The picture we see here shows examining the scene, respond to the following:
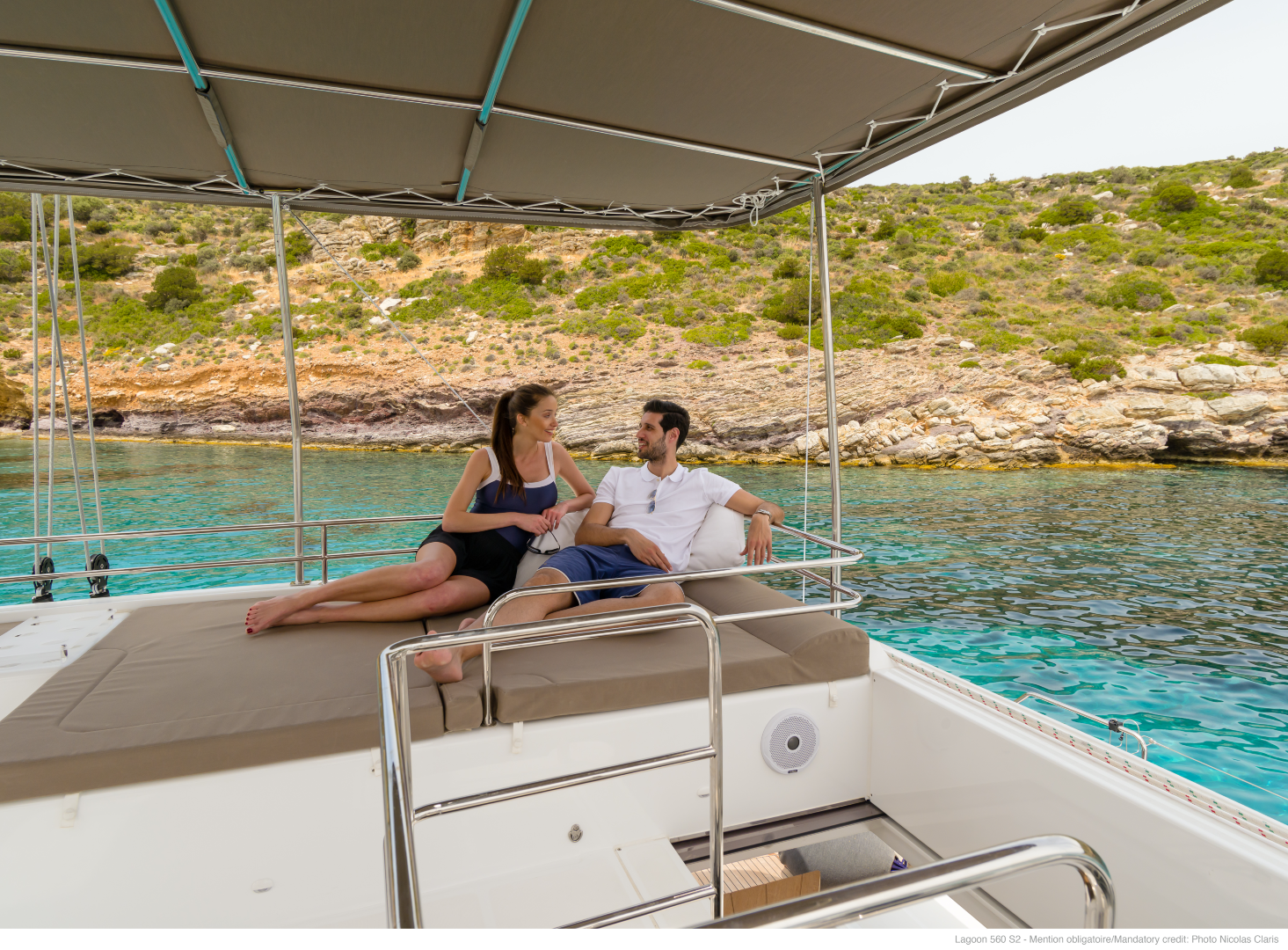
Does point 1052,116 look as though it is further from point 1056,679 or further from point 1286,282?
point 1056,679

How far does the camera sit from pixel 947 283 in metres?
24.9

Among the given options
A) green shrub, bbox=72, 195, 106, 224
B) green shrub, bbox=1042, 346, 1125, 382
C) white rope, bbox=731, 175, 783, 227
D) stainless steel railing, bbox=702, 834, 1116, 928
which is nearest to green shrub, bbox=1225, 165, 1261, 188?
green shrub, bbox=1042, 346, 1125, 382

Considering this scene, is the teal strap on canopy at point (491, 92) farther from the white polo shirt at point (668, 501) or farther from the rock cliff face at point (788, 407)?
the rock cliff face at point (788, 407)

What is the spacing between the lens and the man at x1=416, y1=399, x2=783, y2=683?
2.43 meters

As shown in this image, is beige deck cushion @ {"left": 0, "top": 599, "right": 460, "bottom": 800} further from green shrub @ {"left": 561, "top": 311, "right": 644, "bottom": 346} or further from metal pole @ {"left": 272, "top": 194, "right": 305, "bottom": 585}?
green shrub @ {"left": 561, "top": 311, "right": 644, "bottom": 346}

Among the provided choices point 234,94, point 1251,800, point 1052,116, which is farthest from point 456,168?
point 1052,116

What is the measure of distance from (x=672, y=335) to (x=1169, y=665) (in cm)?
1940

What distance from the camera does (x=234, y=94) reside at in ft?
7.41

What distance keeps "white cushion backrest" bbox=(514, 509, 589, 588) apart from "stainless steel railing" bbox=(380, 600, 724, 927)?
1.32 m

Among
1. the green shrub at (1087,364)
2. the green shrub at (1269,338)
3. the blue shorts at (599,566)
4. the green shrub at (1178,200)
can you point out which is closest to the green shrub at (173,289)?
the blue shorts at (599,566)

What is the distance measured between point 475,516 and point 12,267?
2926cm

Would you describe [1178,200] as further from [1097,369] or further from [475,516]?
[475,516]

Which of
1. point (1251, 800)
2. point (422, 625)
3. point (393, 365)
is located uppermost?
point (393, 365)

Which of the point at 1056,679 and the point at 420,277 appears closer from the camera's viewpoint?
the point at 1056,679
